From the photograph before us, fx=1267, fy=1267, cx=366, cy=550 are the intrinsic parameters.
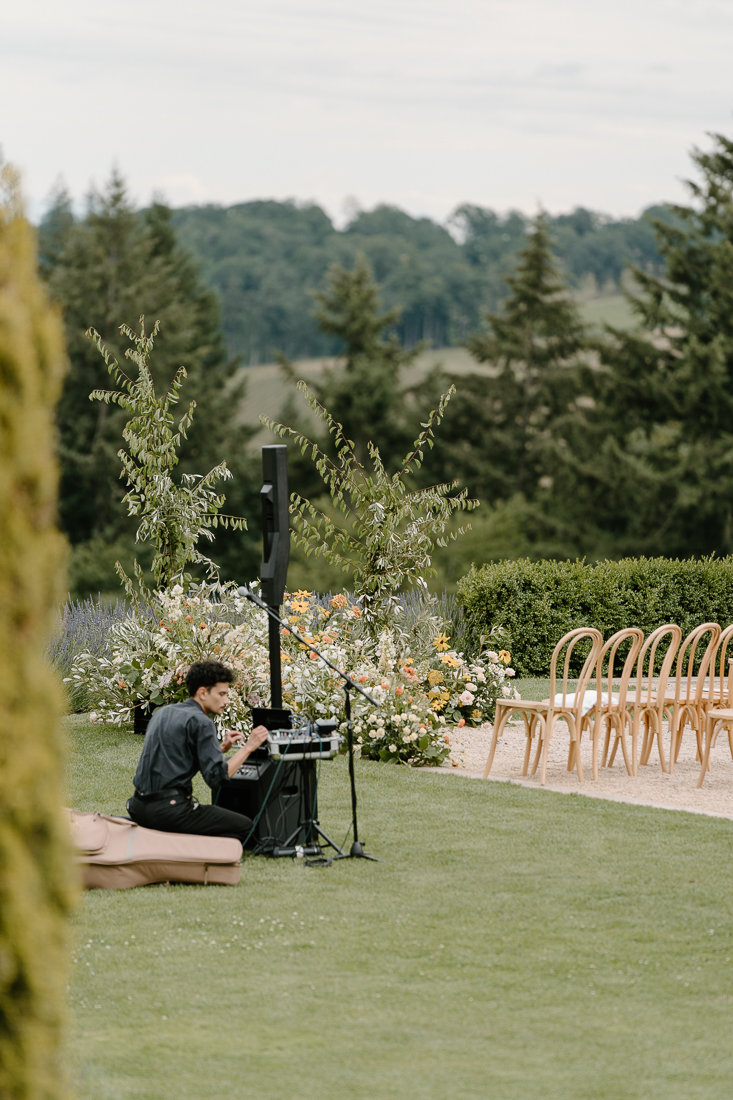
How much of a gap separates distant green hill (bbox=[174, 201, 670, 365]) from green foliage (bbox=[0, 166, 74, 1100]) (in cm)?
6766

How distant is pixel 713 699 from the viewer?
9.02 meters

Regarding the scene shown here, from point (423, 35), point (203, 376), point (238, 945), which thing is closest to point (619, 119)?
point (423, 35)

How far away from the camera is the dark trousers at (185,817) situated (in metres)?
6.20

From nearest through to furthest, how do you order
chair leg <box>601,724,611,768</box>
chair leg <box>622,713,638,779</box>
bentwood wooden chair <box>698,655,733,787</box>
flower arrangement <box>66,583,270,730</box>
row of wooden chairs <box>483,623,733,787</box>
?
row of wooden chairs <box>483,623,733,787</box>, bentwood wooden chair <box>698,655,733,787</box>, chair leg <box>622,713,638,779</box>, chair leg <box>601,724,611,768</box>, flower arrangement <box>66,583,270,730</box>

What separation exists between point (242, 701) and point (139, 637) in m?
1.12

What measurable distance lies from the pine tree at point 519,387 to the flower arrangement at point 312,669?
90.6 feet

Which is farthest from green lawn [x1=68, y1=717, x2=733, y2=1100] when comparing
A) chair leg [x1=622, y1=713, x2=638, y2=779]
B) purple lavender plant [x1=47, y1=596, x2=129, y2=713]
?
purple lavender plant [x1=47, y1=596, x2=129, y2=713]

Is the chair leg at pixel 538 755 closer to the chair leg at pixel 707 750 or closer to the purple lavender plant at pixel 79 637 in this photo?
the chair leg at pixel 707 750

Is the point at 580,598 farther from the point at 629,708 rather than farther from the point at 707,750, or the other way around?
the point at 707,750

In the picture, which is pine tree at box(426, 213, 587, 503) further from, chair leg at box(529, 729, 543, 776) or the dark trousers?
the dark trousers

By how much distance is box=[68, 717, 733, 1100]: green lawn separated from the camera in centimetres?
385

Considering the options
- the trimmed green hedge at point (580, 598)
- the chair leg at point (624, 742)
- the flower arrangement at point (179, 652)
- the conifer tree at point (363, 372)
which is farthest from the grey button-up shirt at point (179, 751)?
the conifer tree at point (363, 372)

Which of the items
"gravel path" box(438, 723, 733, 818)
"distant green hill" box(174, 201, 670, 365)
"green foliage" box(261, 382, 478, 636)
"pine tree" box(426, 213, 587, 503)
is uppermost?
"distant green hill" box(174, 201, 670, 365)

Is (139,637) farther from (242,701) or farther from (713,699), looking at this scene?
(713,699)
